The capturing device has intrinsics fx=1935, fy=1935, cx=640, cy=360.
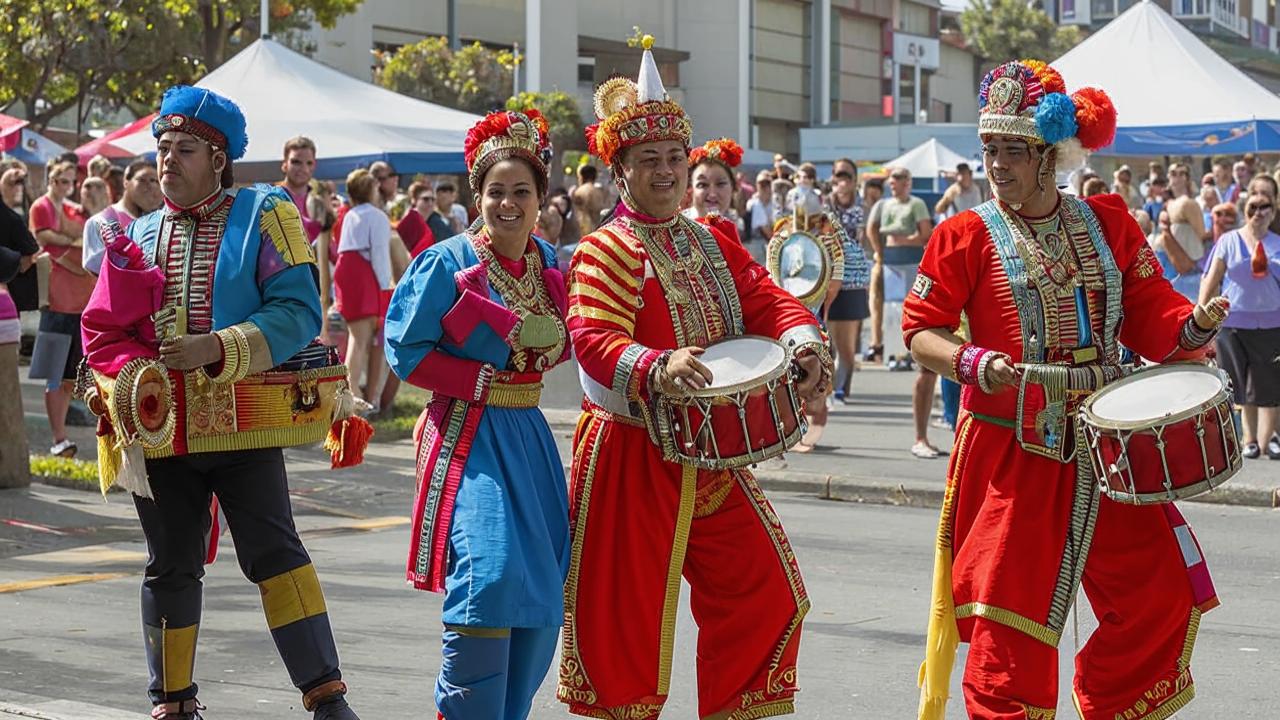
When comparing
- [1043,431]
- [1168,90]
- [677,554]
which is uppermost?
[1168,90]

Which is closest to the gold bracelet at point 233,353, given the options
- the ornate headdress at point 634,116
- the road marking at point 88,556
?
the ornate headdress at point 634,116

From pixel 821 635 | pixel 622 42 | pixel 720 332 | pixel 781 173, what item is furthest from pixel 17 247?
pixel 622 42

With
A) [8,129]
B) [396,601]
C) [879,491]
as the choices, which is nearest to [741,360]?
[396,601]

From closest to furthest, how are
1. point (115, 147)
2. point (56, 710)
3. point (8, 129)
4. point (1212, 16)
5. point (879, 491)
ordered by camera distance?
point (56, 710), point (879, 491), point (8, 129), point (115, 147), point (1212, 16)

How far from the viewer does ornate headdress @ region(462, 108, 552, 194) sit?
5.54m

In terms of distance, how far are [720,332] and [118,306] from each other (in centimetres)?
175

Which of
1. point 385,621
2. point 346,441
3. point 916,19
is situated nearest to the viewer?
point 346,441

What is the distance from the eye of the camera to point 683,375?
5180 millimetres

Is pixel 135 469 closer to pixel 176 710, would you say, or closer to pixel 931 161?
pixel 176 710

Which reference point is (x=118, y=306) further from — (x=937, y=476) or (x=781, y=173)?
(x=781, y=173)

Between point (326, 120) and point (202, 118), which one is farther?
point (326, 120)

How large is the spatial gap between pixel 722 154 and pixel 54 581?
3.72 meters

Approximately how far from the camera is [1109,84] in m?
22.2

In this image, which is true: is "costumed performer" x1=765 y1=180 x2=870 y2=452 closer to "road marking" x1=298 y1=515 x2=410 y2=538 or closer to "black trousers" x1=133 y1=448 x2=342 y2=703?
"road marking" x1=298 y1=515 x2=410 y2=538
